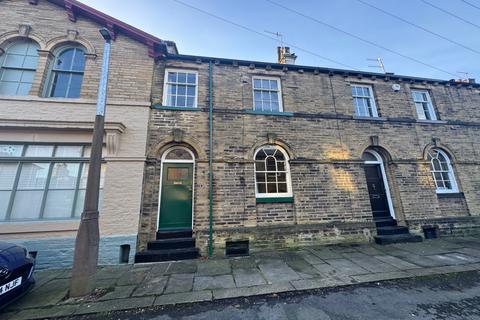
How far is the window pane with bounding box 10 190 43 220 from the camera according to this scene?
5.22 meters

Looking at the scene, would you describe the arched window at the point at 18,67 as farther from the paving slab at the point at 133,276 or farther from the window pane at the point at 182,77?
the paving slab at the point at 133,276

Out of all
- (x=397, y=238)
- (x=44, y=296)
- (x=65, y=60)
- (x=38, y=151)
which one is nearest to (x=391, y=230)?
(x=397, y=238)

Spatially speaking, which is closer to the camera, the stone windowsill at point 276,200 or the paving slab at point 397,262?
the paving slab at point 397,262

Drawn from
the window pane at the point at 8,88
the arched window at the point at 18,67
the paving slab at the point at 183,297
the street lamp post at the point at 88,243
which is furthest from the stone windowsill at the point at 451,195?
the window pane at the point at 8,88

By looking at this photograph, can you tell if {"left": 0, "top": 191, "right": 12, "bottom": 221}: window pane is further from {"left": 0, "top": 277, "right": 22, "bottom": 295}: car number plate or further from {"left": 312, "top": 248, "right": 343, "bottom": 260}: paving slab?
{"left": 312, "top": 248, "right": 343, "bottom": 260}: paving slab

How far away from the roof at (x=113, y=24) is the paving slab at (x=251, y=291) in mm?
7514

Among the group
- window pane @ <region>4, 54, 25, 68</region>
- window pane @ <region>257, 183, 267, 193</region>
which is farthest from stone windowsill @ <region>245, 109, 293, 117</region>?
window pane @ <region>4, 54, 25, 68</region>

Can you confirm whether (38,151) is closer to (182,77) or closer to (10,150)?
(10,150)

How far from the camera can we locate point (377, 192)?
745 cm

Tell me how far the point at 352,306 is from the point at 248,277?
1.99m

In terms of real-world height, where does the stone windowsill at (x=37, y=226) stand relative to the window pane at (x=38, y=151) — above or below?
below

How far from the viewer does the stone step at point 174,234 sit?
574 centimetres

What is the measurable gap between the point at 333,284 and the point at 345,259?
159cm

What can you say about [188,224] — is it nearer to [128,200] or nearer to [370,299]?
[128,200]
